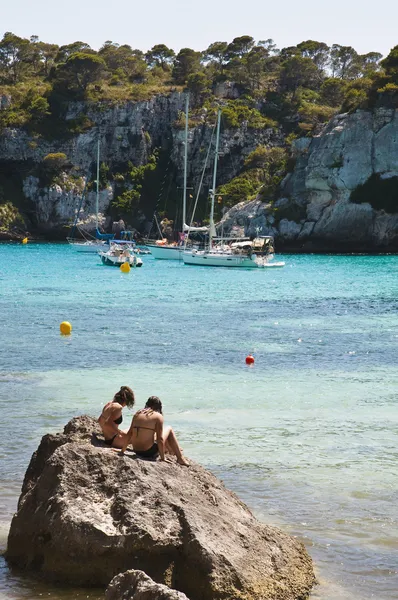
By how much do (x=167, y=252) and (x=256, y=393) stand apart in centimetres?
7466

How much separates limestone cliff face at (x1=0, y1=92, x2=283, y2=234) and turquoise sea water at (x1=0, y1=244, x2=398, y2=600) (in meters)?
93.3

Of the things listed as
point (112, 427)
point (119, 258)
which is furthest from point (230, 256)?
point (112, 427)

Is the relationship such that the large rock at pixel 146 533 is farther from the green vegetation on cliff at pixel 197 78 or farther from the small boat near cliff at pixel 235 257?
the green vegetation on cliff at pixel 197 78

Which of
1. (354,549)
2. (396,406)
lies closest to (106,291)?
(396,406)

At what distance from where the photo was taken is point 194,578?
29.5ft

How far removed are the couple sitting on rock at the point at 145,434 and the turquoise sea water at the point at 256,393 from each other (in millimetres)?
1814

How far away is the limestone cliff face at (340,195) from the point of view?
107 meters

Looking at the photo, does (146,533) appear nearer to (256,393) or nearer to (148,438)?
(148,438)

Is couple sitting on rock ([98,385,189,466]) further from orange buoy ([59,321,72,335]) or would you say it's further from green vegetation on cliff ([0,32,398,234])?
green vegetation on cliff ([0,32,398,234])

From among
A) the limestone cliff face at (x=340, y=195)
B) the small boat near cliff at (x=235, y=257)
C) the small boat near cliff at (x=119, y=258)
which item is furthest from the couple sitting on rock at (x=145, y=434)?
the limestone cliff face at (x=340, y=195)

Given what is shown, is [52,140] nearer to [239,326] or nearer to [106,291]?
[106,291]

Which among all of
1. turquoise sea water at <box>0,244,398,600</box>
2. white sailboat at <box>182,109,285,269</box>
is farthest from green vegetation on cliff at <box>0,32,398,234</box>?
turquoise sea water at <box>0,244,398,600</box>

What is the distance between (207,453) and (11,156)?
448 feet

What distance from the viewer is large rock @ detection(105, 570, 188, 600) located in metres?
7.66
